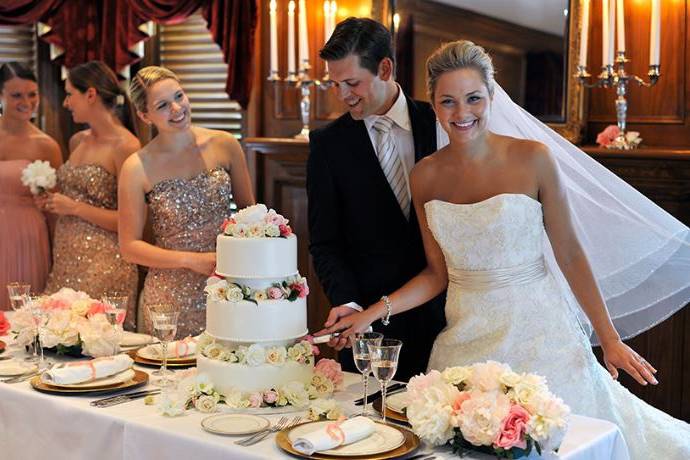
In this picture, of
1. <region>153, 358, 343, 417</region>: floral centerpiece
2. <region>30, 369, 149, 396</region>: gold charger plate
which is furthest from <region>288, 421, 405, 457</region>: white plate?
<region>30, 369, 149, 396</region>: gold charger plate

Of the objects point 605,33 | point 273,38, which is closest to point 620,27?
point 605,33

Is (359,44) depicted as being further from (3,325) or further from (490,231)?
(3,325)

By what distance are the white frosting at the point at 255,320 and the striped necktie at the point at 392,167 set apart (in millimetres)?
763

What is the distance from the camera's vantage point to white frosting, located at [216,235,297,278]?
8.75ft

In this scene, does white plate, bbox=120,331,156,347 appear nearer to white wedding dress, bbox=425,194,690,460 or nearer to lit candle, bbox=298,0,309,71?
white wedding dress, bbox=425,194,690,460

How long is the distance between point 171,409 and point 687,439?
4.83 ft

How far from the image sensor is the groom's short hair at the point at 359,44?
315cm

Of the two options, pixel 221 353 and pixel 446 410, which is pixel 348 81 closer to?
pixel 221 353

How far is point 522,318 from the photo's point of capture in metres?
2.95

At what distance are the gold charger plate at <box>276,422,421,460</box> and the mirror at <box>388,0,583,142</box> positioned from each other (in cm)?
274

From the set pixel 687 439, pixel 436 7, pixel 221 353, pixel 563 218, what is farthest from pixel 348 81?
pixel 436 7

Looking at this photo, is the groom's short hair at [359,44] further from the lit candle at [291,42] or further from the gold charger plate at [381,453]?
the lit candle at [291,42]

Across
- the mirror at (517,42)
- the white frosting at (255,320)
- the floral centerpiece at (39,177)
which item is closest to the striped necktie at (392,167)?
the white frosting at (255,320)

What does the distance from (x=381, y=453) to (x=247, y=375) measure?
56 centimetres
